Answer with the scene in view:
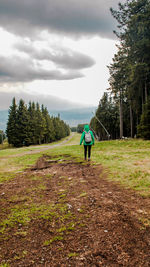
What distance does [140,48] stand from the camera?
22297mm

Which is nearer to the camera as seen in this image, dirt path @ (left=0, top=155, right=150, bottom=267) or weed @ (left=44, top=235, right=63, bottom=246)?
dirt path @ (left=0, top=155, right=150, bottom=267)

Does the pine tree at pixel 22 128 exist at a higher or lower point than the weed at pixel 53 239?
higher

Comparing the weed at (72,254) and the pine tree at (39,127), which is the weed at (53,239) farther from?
the pine tree at (39,127)

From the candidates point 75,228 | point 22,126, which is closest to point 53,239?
point 75,228

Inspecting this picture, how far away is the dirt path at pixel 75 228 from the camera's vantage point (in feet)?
7.84

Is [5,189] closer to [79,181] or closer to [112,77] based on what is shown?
[79,181]

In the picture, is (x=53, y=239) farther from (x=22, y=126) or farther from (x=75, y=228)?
(x=22, y=126)

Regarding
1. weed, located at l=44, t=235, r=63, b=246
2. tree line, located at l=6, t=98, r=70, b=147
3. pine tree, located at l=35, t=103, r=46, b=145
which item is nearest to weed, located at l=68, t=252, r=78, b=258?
weed, located at l=44, t=235, r=63, b=246

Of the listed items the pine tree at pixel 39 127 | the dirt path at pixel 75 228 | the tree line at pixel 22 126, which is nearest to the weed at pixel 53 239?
the dirt path at pixel 75 228

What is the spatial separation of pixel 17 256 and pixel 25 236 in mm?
491

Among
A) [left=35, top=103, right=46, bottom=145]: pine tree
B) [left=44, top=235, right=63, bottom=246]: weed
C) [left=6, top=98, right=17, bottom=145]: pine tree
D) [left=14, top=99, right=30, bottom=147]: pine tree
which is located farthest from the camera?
[left=35, top=103, right=46, bottom=145]: pine tree

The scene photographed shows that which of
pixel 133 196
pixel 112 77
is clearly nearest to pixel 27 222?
pixel 133 196

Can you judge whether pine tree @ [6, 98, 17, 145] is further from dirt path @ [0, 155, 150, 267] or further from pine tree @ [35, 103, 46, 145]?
dirt path @ [0, 155, 150, 267]

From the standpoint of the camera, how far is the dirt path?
2389 millimetres
